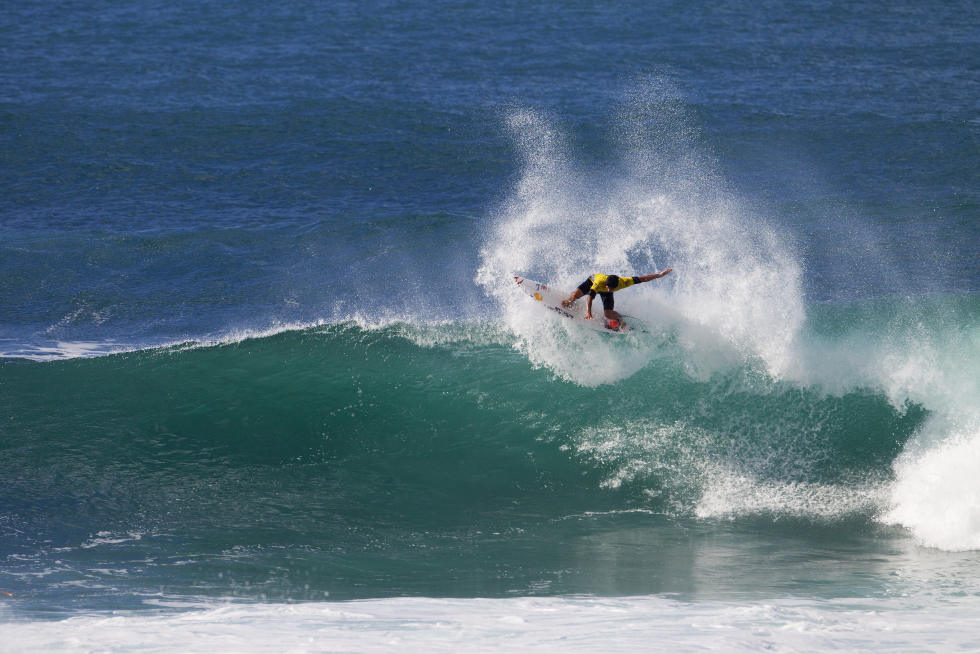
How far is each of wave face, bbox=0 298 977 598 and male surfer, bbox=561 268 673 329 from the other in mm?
682

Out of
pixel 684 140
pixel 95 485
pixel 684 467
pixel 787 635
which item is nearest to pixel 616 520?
pixel 684 467

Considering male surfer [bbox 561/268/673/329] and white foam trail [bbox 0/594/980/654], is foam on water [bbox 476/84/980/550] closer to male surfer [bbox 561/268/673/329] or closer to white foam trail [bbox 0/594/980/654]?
male surfer [bbox 561/268/673/329]

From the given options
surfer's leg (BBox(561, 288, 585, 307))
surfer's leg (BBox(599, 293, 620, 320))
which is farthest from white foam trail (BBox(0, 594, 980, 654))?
surfer's leg (BBox(599, 293, 620, 320))

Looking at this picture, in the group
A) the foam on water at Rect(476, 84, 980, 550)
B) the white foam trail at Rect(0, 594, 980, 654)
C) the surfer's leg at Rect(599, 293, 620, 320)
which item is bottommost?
the white foam trail at Rect(0, 594, 980, 654)

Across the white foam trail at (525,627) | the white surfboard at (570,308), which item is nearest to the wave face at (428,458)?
the white surfboard at (570,308)

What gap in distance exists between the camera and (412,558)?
1180 centimetres

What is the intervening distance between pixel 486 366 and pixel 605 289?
8.53 feet

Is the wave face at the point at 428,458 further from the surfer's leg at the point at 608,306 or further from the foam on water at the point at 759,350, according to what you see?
the surfer's leg at the point at 608,306

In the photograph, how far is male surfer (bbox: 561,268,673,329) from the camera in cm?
1348

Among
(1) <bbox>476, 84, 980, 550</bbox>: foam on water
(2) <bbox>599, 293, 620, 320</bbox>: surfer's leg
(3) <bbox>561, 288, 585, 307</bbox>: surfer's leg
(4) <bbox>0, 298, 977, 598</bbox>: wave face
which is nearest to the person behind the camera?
(4) <bbox>0, 298, 977, 598</bbox>: wave face

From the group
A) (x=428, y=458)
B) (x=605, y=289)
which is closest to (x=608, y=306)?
(x=605, y=289)

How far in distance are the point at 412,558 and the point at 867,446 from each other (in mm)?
6443

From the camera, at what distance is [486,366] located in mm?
15438

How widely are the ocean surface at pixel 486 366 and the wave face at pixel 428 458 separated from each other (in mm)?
56
